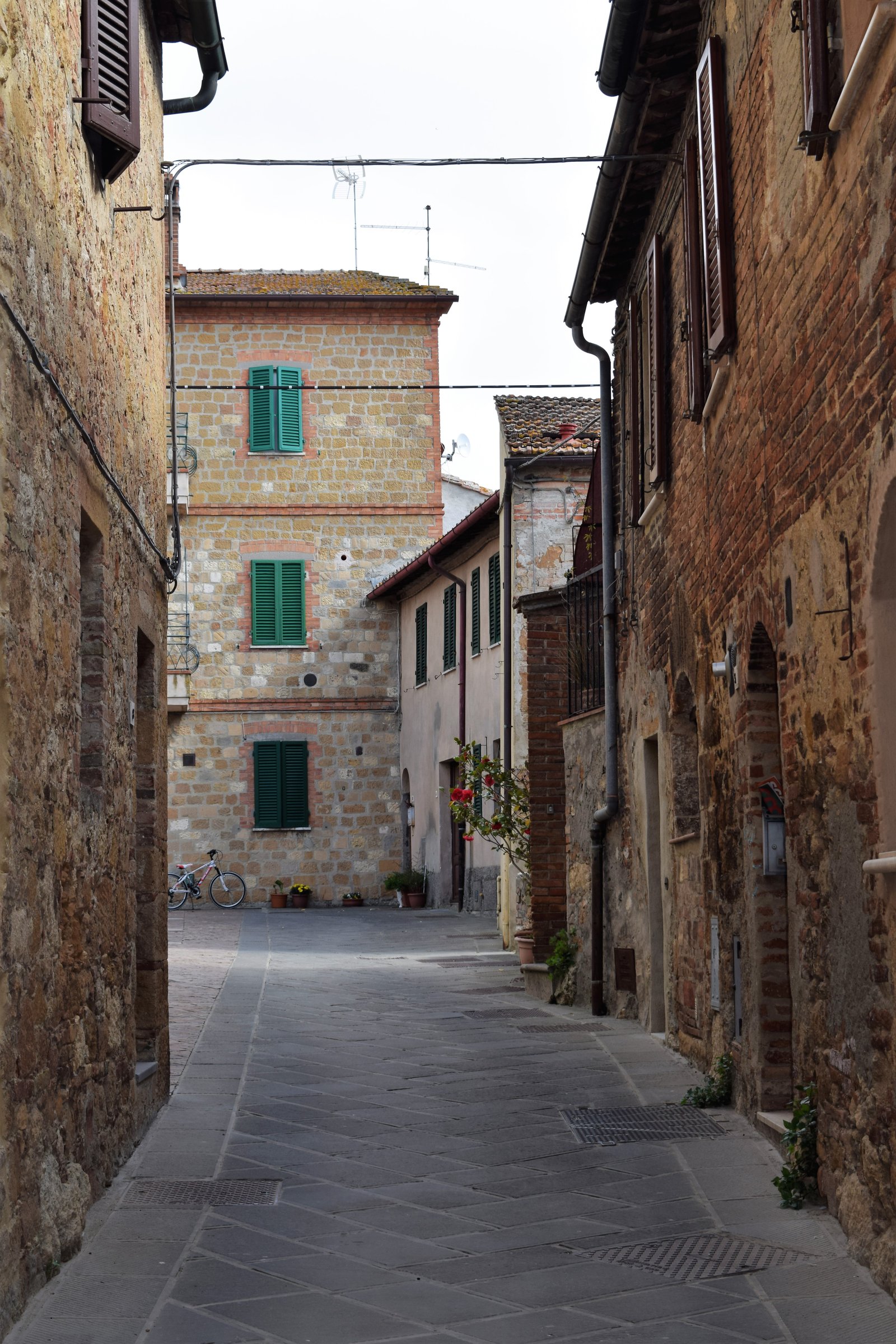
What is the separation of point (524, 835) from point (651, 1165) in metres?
9.45

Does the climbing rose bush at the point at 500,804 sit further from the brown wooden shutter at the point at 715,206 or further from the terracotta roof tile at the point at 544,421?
the brown wooden shutter at the point at 715,206

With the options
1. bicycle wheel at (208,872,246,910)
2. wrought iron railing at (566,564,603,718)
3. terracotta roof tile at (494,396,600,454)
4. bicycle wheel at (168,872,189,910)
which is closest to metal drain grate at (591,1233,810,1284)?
wrought iron railing at (566,564,603,718)

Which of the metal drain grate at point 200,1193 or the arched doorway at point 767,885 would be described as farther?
the arched doorway at point 767,885

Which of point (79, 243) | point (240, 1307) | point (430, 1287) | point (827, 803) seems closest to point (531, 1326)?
point (430, 1287)

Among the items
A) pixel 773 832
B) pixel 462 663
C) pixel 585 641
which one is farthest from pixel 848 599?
pixel 462 663

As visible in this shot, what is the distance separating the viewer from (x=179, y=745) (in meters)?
26.2

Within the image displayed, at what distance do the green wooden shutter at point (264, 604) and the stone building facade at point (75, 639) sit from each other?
722 inches

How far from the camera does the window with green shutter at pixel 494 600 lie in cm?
2032

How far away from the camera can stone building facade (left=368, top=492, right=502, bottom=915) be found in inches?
825

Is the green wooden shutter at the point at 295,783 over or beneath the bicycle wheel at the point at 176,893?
over

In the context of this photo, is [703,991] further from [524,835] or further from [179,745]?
[179,745]

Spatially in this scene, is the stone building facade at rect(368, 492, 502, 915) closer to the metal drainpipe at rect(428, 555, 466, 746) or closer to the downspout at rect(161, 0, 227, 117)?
the metal drainpipe at rect(428, 555, 466, 746)

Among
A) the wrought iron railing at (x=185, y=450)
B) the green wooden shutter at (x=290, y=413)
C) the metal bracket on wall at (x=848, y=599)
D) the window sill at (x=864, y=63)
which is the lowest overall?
the metal bracket on wall at (x=848, y=599)

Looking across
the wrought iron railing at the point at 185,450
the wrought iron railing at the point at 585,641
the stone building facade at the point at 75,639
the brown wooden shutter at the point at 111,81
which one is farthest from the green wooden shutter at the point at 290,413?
the brown wooden shutter at the point at 111,81
